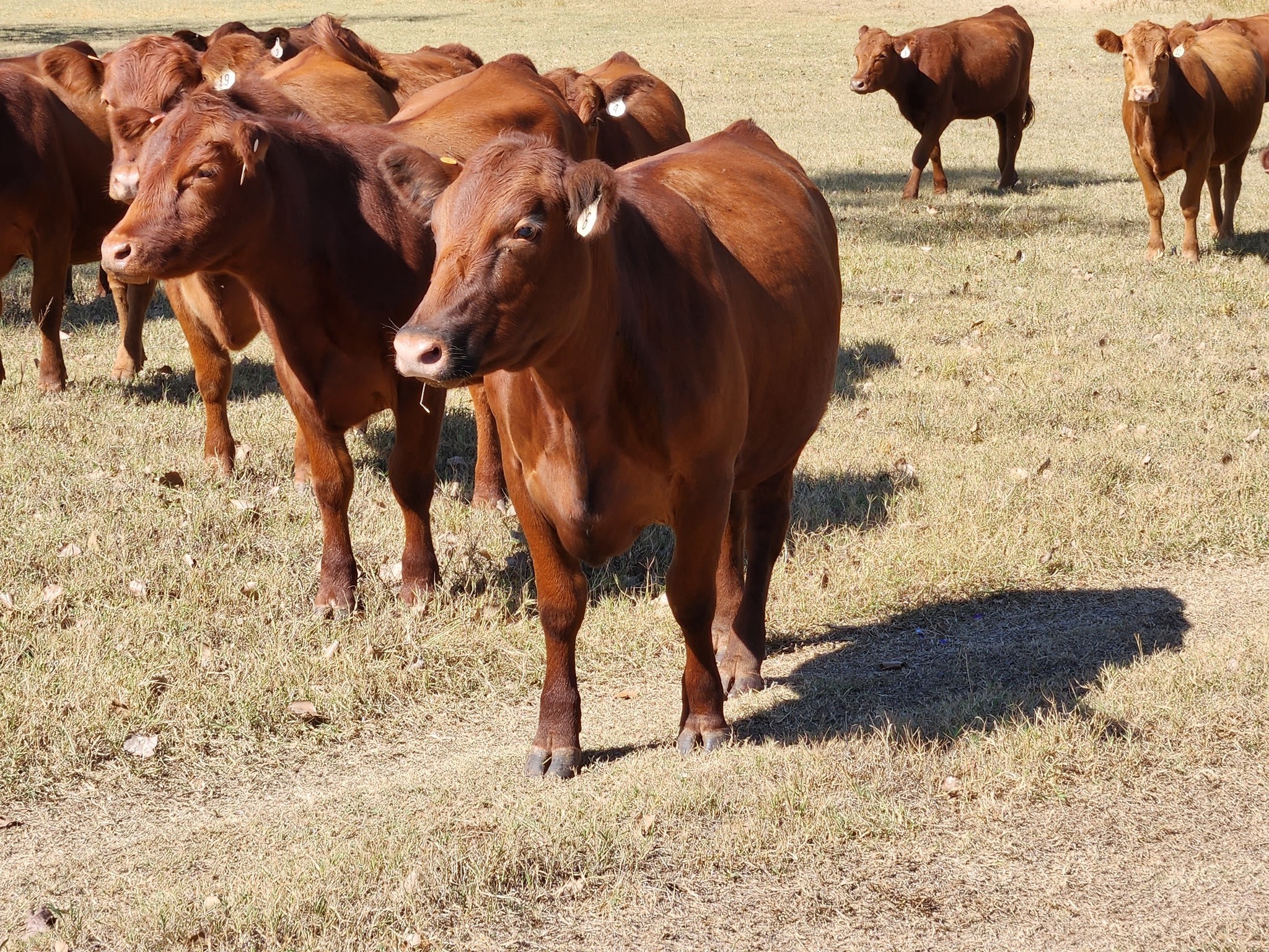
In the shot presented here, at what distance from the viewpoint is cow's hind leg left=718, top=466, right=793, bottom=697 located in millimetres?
5219

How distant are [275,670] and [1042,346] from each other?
20.8ft

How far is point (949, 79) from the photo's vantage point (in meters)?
17.4

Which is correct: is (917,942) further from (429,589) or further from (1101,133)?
(1101,133)

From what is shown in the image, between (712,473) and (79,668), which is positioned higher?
(712,473)

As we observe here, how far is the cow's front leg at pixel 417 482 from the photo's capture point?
605 cm

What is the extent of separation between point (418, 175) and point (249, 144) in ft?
4.92

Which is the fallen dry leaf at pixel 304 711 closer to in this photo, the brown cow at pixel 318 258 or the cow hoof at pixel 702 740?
the brown cow at pixel 318 258

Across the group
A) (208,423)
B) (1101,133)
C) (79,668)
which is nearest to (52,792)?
(79,668)

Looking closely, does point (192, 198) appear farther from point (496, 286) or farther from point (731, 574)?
point (731, 574)

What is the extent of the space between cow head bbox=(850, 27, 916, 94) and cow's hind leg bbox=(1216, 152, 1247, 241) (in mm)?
5004

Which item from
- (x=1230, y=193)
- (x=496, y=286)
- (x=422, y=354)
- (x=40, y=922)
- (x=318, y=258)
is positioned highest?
(x=496, y=286)

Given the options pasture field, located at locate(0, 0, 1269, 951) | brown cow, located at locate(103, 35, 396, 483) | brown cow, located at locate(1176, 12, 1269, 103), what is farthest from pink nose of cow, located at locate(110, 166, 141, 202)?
brown cow, located at locate(1176, 12, 1269, 103)

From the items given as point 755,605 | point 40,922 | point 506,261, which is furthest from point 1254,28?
point 40,922

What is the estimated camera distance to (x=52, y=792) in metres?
4.59
